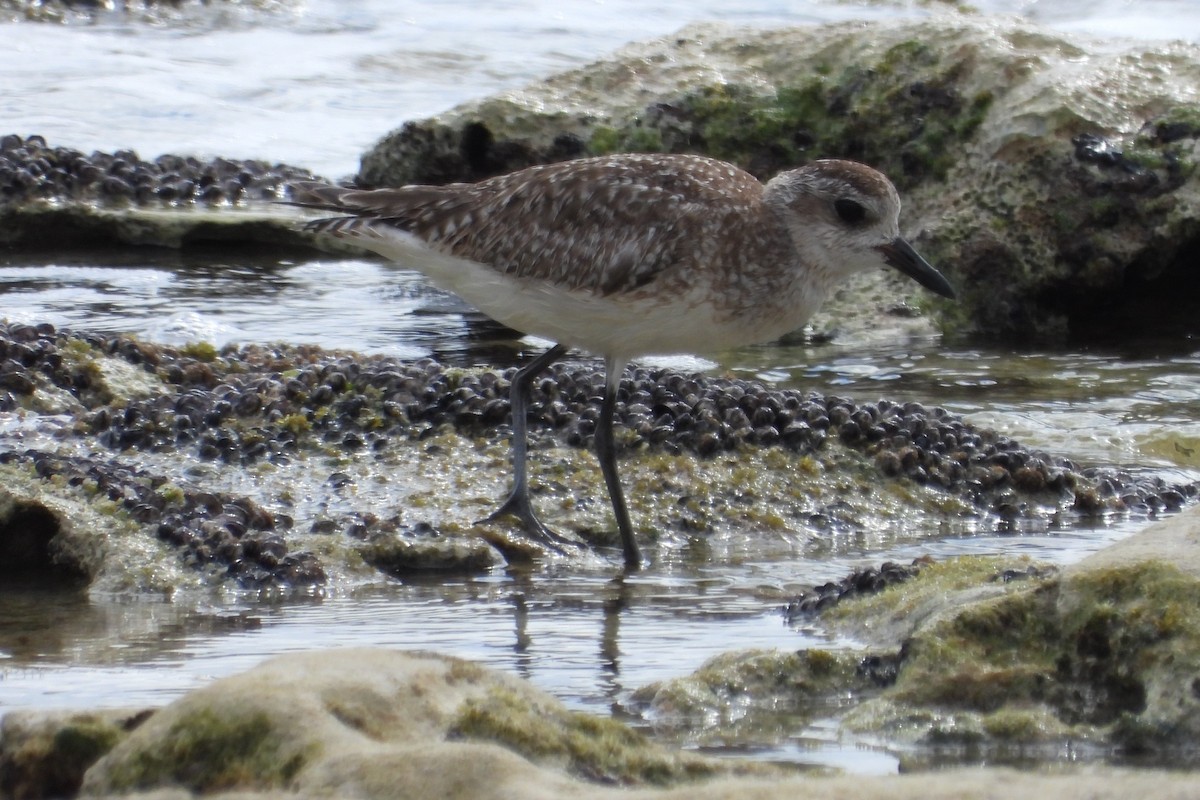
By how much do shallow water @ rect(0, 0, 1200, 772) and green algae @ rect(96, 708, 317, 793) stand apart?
4.44ft

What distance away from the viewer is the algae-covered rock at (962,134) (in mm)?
10367

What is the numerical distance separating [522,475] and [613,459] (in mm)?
366

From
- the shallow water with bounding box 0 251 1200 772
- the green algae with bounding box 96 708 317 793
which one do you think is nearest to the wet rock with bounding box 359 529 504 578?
the shallow water with bounding box 0 251 1200 772

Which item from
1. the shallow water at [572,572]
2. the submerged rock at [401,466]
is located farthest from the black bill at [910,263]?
the shallow water at [572,572]

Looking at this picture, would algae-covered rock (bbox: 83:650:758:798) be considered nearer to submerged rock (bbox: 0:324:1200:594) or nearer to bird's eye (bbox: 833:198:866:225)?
submerged rock (bbox: 0:324:1200:594)

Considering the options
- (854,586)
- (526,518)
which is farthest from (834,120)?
(854,586)

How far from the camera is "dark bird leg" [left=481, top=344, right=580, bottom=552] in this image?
20.3 feet

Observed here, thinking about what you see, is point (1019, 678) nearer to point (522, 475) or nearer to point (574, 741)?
point (574, 741)

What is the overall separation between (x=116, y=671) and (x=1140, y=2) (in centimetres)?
2485

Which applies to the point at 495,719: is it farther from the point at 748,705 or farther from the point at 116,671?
the point at 116,671

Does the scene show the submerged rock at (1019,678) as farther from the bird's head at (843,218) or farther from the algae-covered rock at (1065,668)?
the bird's head at (843,218)

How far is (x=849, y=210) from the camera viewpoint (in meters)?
6.96

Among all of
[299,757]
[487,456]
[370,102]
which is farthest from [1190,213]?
[370,102]

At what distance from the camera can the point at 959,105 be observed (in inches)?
424
